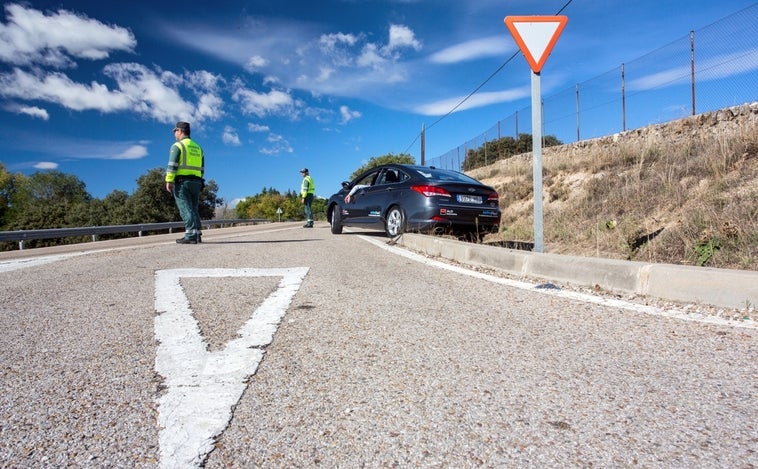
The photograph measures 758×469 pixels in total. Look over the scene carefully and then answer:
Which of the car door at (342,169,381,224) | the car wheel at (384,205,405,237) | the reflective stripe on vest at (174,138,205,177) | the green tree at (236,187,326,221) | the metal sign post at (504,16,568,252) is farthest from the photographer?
the green tree at (236,187,326,221)

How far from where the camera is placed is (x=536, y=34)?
5.21 metres

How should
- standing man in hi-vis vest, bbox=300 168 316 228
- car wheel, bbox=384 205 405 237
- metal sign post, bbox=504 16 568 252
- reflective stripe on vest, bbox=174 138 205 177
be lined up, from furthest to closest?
standing man in hi-vis vest, bbox=300 168 316 228, reflective stripe on vest, bbox=174 138 205 177, car wheel, bbox=384 205 405 237, metal sign post, bbox=504 16 568 252

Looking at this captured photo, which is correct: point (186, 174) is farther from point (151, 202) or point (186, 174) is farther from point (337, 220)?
point (151, 202)

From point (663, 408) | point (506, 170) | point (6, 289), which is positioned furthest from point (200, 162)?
point (506, 170)

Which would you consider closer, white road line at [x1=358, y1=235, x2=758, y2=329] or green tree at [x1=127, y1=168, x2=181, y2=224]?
white road line at [x1=358, y1=235, x2=758, y2=329]

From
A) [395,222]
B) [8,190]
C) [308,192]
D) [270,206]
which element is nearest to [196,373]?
[395,222]

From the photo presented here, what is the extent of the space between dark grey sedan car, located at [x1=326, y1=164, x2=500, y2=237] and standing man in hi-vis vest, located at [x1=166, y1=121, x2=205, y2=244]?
365 centimetres

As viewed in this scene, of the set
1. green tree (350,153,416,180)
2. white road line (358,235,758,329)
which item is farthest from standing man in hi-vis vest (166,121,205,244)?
green tree (350,153,416,180)

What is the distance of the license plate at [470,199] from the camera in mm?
7777

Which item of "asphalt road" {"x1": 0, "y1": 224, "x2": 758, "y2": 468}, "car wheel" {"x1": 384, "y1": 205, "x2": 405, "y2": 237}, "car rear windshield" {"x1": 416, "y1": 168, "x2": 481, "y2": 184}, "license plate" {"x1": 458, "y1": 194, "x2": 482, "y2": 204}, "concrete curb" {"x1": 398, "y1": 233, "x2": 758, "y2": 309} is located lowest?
"asphalt road" {"x1": 0, "y1": 224, "x2": 758, "y2": 468}

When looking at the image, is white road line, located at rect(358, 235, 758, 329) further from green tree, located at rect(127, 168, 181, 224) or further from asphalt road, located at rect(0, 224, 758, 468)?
green tree, located at rect(127, 168, 181, 224)

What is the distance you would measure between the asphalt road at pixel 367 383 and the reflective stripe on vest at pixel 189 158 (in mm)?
5230

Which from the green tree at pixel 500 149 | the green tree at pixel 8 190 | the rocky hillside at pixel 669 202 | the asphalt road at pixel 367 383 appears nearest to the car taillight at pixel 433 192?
the rocky hillside at pixel 669 202

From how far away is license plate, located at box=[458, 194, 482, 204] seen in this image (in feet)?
25.5
